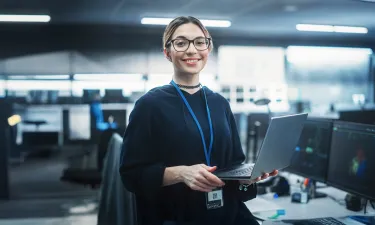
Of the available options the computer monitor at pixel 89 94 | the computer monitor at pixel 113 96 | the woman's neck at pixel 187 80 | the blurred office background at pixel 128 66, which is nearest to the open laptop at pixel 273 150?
the woman's neck at pixel 187 80

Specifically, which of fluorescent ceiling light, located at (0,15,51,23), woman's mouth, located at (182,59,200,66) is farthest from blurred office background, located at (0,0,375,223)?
woman's mouth, located at (182,59,200,66)

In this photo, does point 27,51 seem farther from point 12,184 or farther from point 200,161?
point 200,161

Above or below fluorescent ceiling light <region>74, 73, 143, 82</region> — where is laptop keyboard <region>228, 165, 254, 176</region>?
below

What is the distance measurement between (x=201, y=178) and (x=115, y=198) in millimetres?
1044

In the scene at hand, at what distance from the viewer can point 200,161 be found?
1.29 metres

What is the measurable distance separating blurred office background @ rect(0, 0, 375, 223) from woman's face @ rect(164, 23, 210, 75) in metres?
3.45

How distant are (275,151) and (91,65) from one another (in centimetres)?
697

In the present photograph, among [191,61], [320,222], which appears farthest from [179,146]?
[320,222]

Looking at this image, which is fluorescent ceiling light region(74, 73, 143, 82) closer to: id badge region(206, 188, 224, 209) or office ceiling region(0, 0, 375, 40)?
office ceiling region(0, 0, 375, 40)

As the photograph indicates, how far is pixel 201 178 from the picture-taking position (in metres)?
1.14

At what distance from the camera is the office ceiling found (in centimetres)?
563

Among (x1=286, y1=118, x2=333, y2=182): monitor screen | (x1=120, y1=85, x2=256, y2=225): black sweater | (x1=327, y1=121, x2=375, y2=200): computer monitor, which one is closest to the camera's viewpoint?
(x1=120, y1=85, x2=256, y2=225): black sweater

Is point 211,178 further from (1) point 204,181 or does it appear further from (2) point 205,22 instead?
(2) point 205,22

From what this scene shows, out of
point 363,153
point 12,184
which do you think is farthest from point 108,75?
point 363,153
